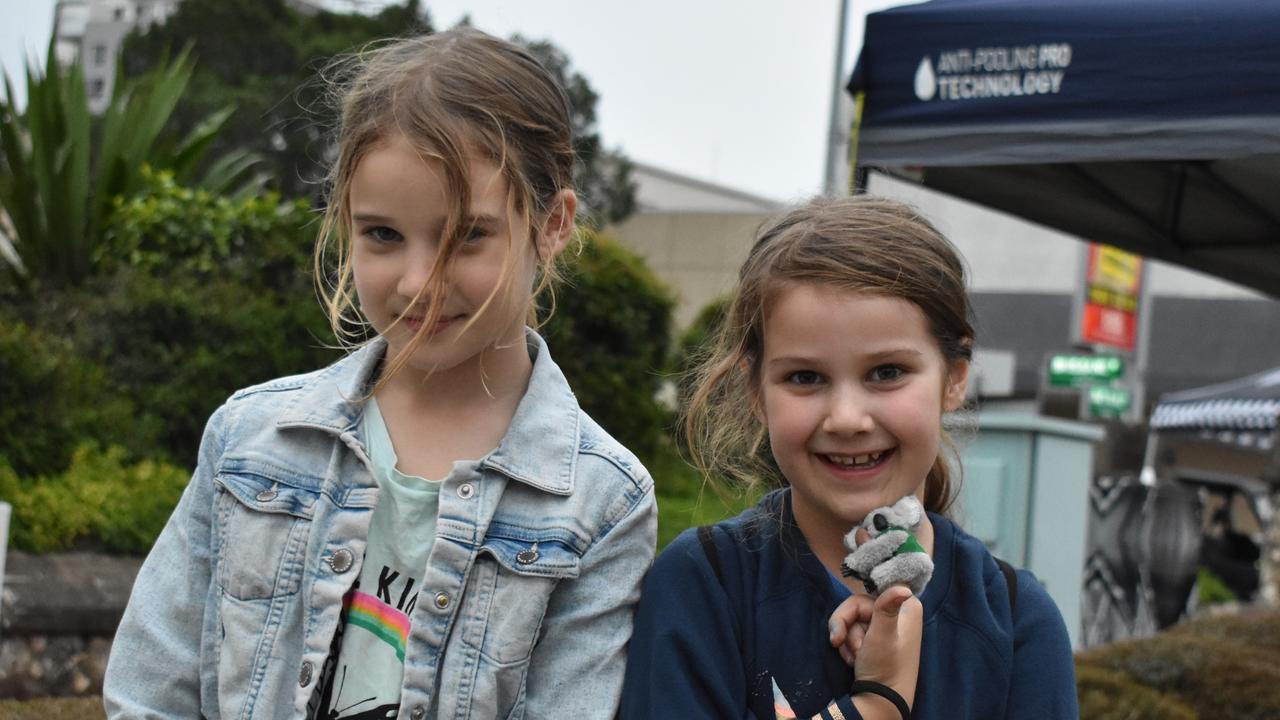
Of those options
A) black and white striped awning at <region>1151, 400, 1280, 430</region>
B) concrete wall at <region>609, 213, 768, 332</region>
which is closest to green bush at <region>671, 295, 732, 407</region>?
black and white striped awning at <region>1151, 400, 1280, 430</region>

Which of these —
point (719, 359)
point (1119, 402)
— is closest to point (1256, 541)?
point (1119, 402)

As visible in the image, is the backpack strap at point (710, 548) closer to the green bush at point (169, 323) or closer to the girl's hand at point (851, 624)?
the girl's hand at point (851, 624)

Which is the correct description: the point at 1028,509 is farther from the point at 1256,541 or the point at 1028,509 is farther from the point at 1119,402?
the point at 1119,402

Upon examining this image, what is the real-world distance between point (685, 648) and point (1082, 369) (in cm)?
1693

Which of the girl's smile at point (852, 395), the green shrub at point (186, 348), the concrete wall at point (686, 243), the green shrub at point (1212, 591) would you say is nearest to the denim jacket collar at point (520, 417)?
the girl's smile at point (852, 395)

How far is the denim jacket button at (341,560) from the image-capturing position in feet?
6.29

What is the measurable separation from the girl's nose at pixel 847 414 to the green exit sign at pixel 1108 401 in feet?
54.2

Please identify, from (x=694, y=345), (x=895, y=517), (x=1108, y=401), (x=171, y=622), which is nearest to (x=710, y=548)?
(x=895, y=517)

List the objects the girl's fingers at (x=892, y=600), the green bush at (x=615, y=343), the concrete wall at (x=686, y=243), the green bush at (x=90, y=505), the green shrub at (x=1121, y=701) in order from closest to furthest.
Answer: the girl's fingers at (x=892, y=600)
the green shrub at (x=1121, y=701)
the green bush at (x=90, y=505)
the green bush at (x=615, y=343)
the concrete wall at (x=686, y=243)

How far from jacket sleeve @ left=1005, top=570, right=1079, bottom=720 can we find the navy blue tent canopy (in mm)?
1529

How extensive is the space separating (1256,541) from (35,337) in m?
13.9

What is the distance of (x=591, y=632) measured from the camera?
1980 millimetres

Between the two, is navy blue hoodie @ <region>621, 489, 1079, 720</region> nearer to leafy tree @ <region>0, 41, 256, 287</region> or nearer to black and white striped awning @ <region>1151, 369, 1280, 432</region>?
leafy tree @ <region>0, 41, 256, 287</region>

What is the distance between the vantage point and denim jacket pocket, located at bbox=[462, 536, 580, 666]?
75.8 inches
